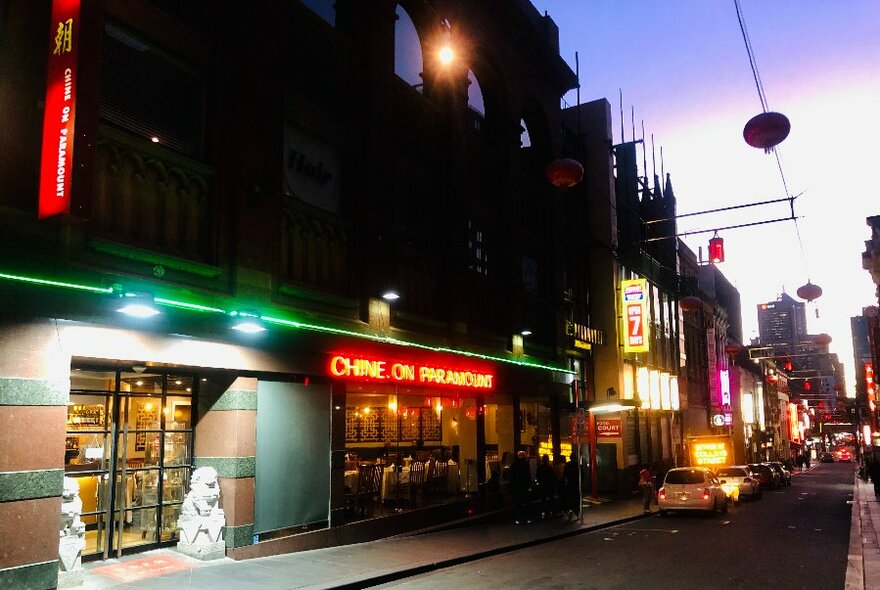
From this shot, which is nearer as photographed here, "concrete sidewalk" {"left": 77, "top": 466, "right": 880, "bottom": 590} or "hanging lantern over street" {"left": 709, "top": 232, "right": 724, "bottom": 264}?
"concrete sidewalk" {"left": 77, "top": 466, "right": 880, "bottom": 590}

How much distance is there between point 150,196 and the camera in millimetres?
12633

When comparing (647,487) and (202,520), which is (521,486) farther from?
(202,520)

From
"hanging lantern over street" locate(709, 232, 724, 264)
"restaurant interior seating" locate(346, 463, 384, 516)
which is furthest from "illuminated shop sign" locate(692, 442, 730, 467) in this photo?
"restaurant interior seating" locate(346, 463, 384, 516)

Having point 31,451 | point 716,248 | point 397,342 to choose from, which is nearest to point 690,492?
point 716,248

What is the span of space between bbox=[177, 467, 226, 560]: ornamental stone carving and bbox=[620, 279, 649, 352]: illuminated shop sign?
2344 cm

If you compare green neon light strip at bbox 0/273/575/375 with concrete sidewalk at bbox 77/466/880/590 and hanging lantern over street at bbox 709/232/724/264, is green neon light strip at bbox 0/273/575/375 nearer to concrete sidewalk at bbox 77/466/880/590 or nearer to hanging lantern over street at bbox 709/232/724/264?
concrete sidewalk at bbox 77/466/880/590

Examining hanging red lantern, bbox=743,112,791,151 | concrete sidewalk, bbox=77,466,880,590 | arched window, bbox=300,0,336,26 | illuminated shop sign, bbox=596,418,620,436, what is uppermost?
arched window, bbox=300,0,336,26

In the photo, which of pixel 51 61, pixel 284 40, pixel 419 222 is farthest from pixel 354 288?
pixel 51 61

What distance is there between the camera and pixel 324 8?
1781cm

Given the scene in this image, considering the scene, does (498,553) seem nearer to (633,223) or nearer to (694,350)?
(633,223)

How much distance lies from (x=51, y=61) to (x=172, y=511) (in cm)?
814

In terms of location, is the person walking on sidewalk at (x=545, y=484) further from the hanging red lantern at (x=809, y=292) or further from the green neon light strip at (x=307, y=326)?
the hanging red lantern at (x=809, y=292)

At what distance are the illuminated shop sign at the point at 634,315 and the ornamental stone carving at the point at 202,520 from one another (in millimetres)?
23437

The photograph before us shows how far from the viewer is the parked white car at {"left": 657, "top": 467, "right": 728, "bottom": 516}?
23.7 metres
